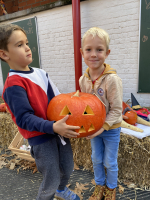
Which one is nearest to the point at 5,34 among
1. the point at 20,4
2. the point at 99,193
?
the point at 99,193

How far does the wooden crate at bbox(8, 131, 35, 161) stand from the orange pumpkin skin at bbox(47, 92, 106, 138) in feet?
5.05

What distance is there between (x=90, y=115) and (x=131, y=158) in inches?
52.2

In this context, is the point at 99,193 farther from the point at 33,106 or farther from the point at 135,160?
the point at 33,106

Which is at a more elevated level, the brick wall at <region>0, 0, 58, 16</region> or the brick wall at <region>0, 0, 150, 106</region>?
the brick wall at <region>0, 0, 58, 16</region>

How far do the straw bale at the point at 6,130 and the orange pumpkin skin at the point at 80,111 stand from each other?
221cm

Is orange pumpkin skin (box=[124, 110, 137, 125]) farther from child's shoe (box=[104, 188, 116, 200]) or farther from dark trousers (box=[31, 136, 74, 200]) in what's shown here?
dark trousers (box=[31, 136, 74, 200])

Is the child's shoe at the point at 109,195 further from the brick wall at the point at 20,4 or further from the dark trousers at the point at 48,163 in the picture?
the brick wall at the point at 20,4

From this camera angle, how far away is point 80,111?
115 centimetres

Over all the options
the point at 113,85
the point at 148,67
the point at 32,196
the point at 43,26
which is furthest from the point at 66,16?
the point at 32,196

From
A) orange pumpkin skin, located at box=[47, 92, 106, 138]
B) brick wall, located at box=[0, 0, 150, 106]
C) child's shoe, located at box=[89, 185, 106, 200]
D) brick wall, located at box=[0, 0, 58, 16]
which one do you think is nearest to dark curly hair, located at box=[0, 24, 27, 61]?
orange pumpkin skin, located at box=[47, 92, 106, 138]

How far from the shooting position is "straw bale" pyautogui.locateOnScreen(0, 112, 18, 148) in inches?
122

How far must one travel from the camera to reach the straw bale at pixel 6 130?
3100 millimetres

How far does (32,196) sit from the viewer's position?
194cm

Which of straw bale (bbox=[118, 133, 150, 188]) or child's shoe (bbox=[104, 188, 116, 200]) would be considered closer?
child's shoe (bbox=[104, 188, 116, 200])
